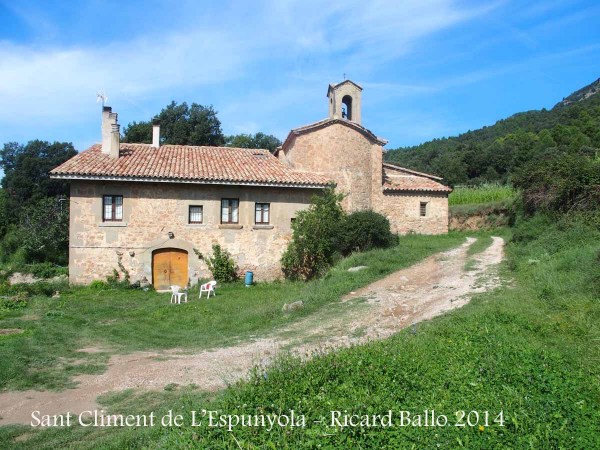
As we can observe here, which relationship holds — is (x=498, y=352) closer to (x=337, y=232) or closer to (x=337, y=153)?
(x=337, y=232)

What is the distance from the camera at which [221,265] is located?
19844 millimetres

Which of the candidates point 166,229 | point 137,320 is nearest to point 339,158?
point 166,229

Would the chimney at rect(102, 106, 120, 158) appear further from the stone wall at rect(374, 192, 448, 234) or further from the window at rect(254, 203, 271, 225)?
the stone wall at rect(374, 192, 448, 234)

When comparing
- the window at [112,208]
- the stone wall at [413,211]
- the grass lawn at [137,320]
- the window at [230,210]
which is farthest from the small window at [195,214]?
the stone wall at [413,211]

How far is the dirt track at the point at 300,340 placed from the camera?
749cm

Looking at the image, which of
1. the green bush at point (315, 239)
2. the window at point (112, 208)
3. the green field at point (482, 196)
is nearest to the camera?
the window at point (112, 208)

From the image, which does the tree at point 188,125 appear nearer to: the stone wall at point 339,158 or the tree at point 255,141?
the tree at point 255,141

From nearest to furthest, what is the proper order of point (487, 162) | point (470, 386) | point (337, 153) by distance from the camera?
point (470, 386) < point (337, 153) < point (487, 162)

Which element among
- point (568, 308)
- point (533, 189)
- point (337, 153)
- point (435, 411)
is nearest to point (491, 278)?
point (568, 308)

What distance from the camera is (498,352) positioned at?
21.4ft

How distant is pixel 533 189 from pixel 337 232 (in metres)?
7.61

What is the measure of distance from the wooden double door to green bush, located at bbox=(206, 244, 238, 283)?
3.66 feet

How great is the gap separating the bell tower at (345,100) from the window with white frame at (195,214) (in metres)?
8.23

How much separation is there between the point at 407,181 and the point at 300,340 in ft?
56.3
